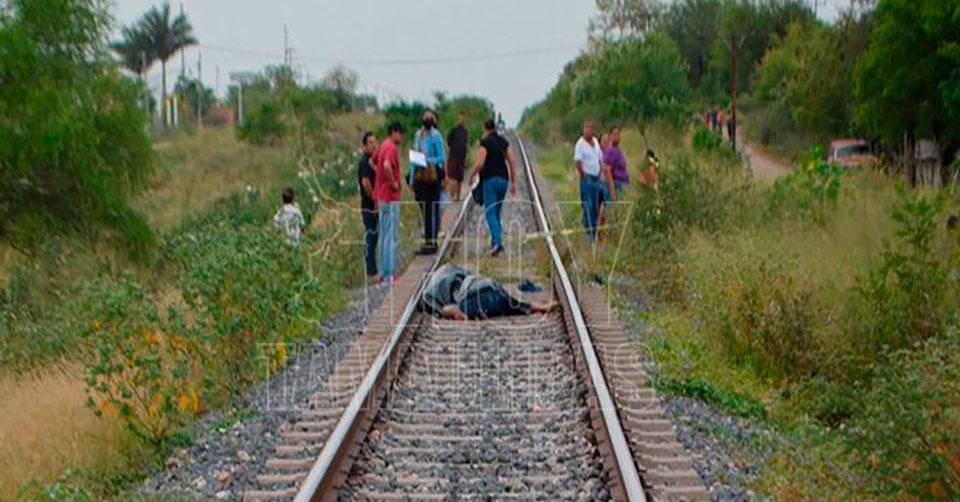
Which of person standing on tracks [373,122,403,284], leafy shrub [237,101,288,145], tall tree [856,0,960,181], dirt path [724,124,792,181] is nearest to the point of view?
person standing on tracks [373,122,403,284]

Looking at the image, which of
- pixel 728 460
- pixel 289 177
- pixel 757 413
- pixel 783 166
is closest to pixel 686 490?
pixel 728 460

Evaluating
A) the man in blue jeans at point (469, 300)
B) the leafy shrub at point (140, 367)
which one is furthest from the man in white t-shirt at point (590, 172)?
the leafy shrub at point (140, 367)

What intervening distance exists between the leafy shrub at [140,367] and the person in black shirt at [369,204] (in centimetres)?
596

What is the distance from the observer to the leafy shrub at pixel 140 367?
26.5 ft

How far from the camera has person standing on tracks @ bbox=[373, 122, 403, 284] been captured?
1479cm

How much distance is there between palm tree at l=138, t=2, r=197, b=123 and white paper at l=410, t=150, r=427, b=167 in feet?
245

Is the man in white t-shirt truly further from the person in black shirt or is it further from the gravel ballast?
the gravel ballast

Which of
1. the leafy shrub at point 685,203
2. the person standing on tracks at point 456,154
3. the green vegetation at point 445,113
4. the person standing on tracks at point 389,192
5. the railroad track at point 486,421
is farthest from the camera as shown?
the green vegetation at point 445,113

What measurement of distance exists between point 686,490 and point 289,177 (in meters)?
41.1

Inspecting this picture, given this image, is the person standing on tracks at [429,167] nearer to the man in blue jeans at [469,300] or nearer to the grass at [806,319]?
the grass at [806,319]

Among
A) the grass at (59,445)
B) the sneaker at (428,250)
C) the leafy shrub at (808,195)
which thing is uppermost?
the leafy shrub at (808,195)

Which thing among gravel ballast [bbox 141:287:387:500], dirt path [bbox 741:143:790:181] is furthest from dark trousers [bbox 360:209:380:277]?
dirt path [bbox 741:143:790:181]

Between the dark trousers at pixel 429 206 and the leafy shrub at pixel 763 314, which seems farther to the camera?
the dark trousers at pixel 429 206

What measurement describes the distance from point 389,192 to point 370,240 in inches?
57.6
